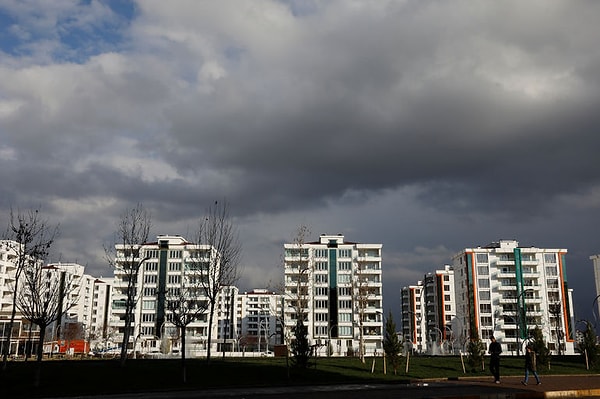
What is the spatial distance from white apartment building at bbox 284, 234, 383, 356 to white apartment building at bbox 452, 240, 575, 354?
70.6ft

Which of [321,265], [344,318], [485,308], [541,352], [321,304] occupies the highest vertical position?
[321,265]

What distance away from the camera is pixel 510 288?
112188mm

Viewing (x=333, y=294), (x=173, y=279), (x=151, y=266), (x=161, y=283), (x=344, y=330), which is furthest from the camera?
(x=151, y=266)

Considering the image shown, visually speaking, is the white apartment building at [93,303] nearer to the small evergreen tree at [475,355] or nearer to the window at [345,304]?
the window at [345,304]

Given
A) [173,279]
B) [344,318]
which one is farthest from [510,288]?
[173,279]

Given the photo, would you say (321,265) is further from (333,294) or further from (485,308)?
(485,308)

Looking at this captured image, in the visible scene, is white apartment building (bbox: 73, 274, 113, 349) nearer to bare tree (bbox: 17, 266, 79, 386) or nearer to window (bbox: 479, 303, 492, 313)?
window (bbox: 479, 303, 492, 313)

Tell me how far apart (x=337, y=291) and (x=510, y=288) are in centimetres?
3597

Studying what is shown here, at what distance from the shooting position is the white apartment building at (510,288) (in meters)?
109

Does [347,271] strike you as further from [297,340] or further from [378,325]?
[297,340]

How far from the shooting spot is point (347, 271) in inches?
4220

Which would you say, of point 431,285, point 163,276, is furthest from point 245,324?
point 163,276

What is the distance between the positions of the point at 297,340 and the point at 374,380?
409cm

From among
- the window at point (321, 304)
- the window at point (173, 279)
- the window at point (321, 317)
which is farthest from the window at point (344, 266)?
the window at point (173, 279)
